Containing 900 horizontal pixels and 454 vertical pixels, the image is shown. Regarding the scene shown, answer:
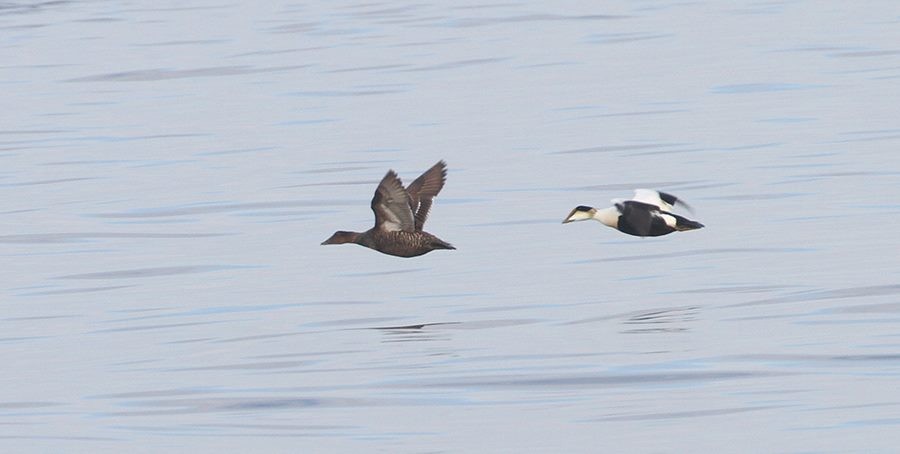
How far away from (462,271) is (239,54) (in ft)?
69.7

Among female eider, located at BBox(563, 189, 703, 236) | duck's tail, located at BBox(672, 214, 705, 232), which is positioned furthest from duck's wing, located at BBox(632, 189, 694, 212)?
duck's tail, located at BBox(672, 214, 705, 232)

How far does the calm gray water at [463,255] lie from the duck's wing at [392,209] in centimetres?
47

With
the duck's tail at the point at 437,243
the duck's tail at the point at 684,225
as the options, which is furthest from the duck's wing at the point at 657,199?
the duck's tail at the point at 437,243

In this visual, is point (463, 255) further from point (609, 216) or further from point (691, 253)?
point (691, 253)

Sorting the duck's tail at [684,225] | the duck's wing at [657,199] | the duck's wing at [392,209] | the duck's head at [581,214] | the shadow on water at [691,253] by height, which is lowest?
the shadow on water at [691,253]

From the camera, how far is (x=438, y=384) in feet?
36.4

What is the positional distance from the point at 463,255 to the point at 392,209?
1456 millimetres

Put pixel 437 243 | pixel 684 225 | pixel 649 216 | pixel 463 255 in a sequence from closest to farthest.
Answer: pixel 437 243
pixel 649 216
pixel 684 225
pixel 463 255

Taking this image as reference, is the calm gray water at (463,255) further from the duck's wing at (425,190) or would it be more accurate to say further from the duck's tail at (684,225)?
the duck's wing at (425,190)

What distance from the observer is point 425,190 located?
607 inches

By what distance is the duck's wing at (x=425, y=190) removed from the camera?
50.1 ft

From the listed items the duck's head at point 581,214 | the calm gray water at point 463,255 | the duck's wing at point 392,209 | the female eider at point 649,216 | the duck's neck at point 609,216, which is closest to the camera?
the calm gray water at point 463,255

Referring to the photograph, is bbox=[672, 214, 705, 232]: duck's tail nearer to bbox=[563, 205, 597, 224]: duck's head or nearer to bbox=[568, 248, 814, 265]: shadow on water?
bbox=[568, 248, 814, 265]: shadow on water

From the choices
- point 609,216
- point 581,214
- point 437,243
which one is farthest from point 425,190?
point 609,216
